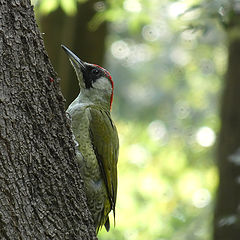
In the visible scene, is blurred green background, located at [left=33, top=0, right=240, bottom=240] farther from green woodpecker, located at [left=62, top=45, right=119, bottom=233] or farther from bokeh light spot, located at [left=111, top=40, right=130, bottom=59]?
green woodpecker, located at [left=62, top=45, right=119, bottom=233]

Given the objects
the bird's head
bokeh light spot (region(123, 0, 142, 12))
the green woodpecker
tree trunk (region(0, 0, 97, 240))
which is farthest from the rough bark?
tree trunk (region(0, 0, 97, 240))

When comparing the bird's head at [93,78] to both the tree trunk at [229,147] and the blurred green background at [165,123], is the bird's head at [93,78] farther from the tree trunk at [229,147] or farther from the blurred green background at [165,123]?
the blurred green background at [165,123]

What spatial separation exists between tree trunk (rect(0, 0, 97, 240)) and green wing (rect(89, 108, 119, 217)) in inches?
48.7

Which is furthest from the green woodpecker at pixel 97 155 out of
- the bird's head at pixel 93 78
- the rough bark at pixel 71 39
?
the rough bark at pixel 71 39

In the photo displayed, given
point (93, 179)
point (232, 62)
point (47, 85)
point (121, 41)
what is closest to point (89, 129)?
point (93, 179)

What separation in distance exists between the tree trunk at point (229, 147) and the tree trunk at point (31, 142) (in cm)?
415

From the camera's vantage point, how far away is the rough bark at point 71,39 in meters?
6.28

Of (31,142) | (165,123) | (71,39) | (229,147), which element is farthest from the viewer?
(165,123)

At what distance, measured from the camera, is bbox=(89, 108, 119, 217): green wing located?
438 cm

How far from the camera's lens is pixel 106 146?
176 inches

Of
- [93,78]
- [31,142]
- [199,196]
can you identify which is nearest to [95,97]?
[93,78]

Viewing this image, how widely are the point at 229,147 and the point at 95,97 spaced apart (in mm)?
2738

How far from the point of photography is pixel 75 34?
6527 millimetres

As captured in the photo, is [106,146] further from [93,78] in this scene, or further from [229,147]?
[229,147]
